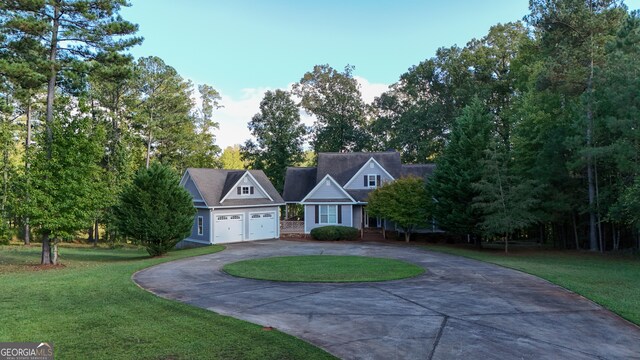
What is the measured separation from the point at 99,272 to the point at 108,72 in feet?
31.4

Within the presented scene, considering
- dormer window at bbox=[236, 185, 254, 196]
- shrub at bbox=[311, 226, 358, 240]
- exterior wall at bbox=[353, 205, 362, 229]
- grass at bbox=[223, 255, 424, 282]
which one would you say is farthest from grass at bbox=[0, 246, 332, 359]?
exterior wall at bbox=[353, 205, 362, 229]

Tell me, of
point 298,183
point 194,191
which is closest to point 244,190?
point 194,191

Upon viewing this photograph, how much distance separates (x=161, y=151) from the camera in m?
44.5

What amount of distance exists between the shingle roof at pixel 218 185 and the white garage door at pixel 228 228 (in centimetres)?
115

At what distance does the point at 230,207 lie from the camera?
3111 cm

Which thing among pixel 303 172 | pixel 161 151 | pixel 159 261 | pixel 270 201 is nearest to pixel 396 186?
pixel 270 201

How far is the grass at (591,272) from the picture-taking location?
11.8 metres

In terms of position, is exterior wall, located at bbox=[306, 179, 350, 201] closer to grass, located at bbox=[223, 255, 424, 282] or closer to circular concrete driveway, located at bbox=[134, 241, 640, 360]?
grass, located at bbox=[223, 255, 424, 282]

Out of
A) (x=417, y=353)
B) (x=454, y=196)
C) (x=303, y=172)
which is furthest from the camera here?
(x=303, y=172)

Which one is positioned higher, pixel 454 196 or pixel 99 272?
pixel 454 196

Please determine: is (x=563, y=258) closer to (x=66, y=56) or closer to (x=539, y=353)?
(x=539, y=353)

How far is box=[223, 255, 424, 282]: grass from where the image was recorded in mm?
15422

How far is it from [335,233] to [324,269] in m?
14.6

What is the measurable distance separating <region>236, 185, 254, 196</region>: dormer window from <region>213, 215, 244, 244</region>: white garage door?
191 centimetres
